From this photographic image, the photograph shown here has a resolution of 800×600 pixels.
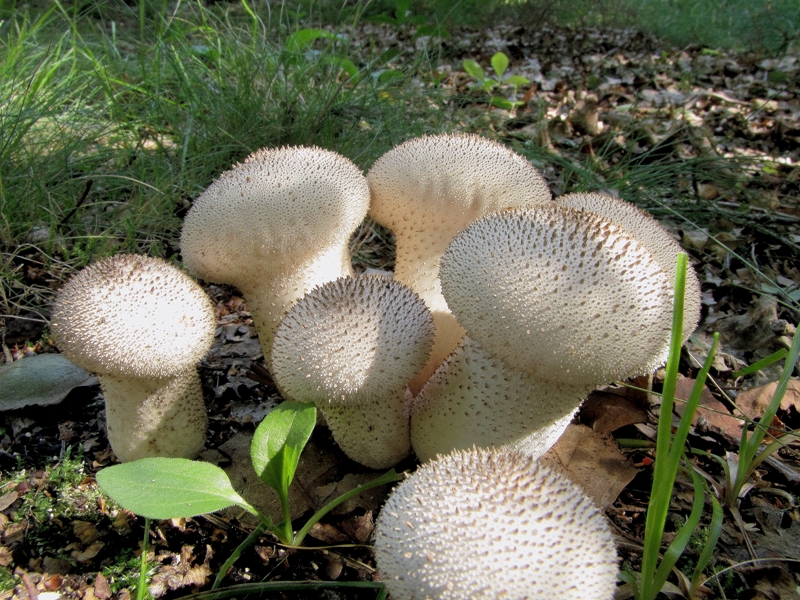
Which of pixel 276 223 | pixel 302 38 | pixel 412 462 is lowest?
pixel 412 462

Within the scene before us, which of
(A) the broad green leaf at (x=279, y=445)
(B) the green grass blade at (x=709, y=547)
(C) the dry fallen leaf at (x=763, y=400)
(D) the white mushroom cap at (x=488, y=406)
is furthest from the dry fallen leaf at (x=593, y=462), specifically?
(A) the broad green leaf at (x=279, y=445)

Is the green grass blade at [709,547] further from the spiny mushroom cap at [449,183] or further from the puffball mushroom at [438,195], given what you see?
the spiny mushroom cap at [449,183]

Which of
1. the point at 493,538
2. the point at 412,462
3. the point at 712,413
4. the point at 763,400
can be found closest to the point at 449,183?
the point at 412,462

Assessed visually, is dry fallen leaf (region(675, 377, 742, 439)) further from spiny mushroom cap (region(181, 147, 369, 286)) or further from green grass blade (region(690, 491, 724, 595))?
spiny mushroom cap (region(181, 147, 369, 286))

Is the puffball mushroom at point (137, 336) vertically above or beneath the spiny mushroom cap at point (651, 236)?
beneath

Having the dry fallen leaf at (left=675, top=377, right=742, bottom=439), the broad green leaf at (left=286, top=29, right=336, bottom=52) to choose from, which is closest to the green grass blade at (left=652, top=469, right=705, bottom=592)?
the dry fallen leaf at (left=675, top=377, right=742, bottom=439)

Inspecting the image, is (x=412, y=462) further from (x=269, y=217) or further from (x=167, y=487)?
(x=269, y=217)

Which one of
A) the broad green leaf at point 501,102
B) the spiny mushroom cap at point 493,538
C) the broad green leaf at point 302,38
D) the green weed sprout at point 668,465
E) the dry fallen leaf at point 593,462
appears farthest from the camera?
the broad green leaf at point 501,102

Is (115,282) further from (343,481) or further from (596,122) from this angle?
(596,122)
